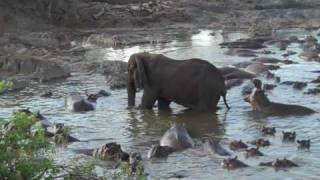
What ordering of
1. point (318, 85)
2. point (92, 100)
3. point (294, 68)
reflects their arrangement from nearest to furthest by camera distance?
point (92, 100), point (318, 85), point (294, 68)

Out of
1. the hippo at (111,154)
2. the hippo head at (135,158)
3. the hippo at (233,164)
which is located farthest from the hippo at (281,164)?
the hippo at (111,154)

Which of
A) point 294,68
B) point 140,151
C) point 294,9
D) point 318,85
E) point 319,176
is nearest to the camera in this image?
point 319,176

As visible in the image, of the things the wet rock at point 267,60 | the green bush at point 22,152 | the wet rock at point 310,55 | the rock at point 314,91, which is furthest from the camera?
the wet rock at point 310,55

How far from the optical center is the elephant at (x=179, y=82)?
1509 cm

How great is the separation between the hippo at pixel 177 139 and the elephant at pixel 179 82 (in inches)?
121

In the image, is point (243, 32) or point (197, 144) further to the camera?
point (243, 32)

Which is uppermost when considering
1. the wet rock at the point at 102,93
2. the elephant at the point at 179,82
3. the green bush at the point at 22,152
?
the green bush at the point at 22,152

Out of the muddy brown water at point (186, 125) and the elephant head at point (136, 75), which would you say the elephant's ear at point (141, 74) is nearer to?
the elephant head at point (136, 75)

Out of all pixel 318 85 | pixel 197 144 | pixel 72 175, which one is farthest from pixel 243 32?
pixel 72 175

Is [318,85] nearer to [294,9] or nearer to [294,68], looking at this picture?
[294,68]

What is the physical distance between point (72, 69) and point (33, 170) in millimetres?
15636

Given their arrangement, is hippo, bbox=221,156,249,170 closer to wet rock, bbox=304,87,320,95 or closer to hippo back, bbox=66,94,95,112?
hippo back, bbox=66,94,95,112

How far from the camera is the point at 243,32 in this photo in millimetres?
36188

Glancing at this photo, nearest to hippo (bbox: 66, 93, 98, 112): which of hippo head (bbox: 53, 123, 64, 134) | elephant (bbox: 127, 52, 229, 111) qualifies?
elephant (bbox: 127, 52, 229, 111)
